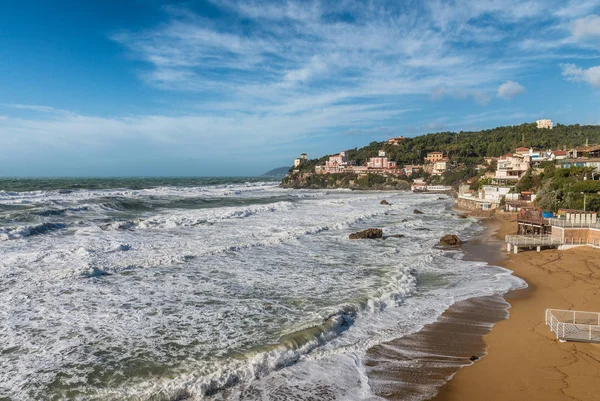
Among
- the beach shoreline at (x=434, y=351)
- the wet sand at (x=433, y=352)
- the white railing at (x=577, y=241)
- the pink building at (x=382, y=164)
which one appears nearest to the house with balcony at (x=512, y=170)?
the white railing at (x=577, y=241)

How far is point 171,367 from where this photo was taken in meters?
9.18

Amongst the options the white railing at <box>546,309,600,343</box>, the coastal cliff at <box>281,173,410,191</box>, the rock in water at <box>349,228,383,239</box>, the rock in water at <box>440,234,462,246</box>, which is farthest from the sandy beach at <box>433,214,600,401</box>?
the coastal cliff at <box>281,173,410,191</box>

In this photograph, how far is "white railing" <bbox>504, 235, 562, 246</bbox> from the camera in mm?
22464

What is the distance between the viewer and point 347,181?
116750 millimetres

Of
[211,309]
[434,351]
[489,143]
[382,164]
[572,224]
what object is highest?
[489,143]

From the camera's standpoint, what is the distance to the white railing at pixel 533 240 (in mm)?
22464

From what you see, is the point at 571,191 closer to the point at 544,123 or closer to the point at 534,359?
the point at 534,359

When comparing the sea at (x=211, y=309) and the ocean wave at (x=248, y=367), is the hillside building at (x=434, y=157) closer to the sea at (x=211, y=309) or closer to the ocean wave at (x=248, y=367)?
the sea at (x=211, y=309)

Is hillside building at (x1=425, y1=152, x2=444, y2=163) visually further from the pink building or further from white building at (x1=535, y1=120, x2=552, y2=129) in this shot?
white building at (x1=535, y1=120, x2=552, y2=129)

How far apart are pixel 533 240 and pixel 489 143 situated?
388ft

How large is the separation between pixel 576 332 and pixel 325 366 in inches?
263

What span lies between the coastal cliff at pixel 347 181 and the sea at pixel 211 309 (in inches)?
3240

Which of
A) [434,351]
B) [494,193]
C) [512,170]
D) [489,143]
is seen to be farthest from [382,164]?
[434,351]

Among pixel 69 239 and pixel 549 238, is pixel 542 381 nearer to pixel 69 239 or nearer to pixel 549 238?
pixel 549 238
